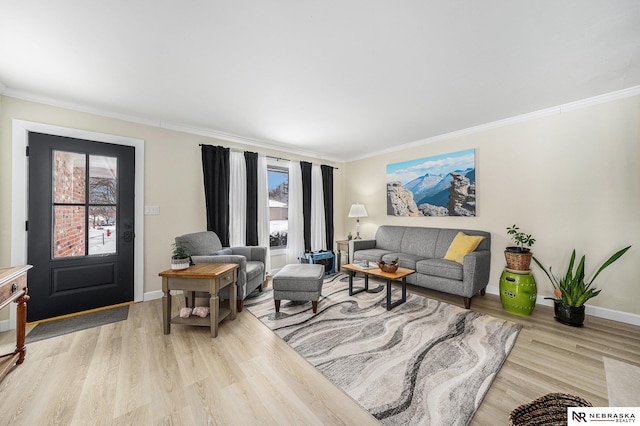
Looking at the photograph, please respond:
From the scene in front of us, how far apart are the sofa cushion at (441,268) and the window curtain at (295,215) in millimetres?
2371

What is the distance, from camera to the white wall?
2.56 metres

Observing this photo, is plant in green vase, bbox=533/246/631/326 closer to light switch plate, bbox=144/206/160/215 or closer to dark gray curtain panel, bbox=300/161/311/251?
dark gray curtain panel, bbox=300/161/311/251

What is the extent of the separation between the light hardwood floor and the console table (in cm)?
10

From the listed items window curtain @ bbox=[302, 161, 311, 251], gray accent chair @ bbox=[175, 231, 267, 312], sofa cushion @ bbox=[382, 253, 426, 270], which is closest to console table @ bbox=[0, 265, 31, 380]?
gray accent chair @ bbox=[175, 231, 267, 312]

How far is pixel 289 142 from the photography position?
4.38 m

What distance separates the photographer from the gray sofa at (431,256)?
9.83 feet

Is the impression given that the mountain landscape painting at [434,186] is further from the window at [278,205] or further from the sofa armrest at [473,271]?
the window at [278,205]

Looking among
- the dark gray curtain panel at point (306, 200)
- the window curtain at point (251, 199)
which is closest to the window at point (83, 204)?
the window curtain at point (251, 199)

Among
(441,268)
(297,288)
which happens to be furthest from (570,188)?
(297,288)

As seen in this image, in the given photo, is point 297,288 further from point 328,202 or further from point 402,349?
point 328,202

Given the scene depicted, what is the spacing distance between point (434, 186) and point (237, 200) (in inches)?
134

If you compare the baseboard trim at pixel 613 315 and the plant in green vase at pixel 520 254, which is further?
the plant in green vase at pixel 520 254

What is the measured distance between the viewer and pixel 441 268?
125 inches

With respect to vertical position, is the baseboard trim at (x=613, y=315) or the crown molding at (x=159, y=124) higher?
the crown molding at (x=159, y=124)
